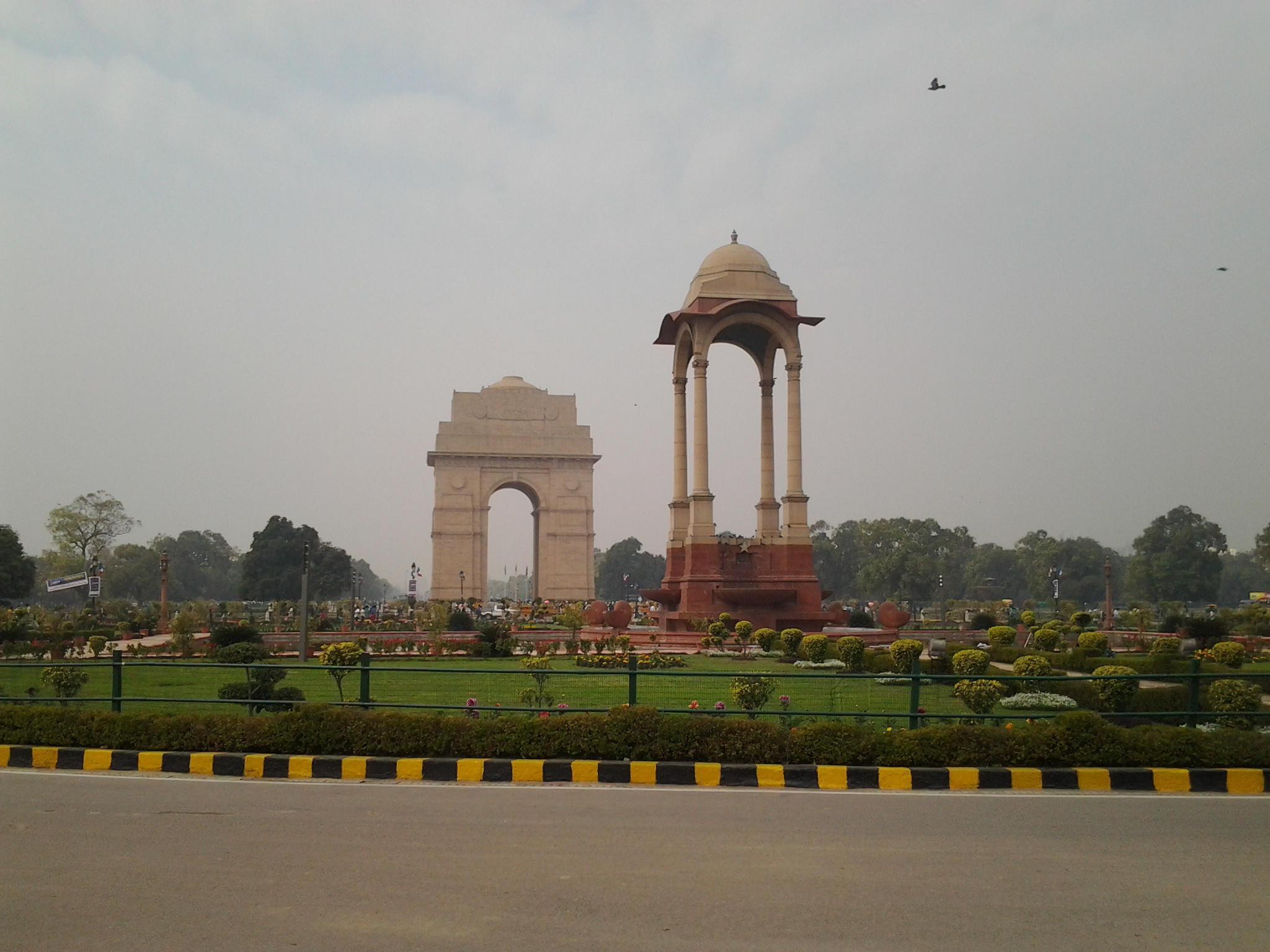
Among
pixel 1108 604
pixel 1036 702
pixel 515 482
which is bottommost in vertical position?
pixel 1036 702

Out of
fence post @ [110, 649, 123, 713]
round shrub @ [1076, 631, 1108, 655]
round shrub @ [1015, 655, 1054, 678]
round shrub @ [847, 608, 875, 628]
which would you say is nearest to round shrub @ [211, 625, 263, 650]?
fence post @ [110, 649, 123, 713]

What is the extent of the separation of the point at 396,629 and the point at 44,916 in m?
26.3

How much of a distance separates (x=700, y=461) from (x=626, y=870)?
20502 millimetres

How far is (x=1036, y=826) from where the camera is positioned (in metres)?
6.04

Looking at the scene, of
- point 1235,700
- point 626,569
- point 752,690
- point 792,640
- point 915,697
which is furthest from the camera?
point 626,569

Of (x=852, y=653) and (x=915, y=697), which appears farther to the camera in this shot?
(x=852, y=653)

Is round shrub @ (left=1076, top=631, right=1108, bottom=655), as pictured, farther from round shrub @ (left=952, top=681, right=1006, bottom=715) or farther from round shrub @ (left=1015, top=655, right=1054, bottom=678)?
round shrub @ (left=952, top=681, right=1006, bottom=715)

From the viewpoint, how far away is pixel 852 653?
16.7 metres

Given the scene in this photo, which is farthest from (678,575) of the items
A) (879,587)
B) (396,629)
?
(879,587)

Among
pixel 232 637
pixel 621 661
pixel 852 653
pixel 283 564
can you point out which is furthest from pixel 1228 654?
pixel 283 564

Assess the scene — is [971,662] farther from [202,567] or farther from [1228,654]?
[202,567]

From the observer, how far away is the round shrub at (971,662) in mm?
12906

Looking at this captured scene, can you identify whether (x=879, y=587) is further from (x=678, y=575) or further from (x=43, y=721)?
(x=43, y=721)

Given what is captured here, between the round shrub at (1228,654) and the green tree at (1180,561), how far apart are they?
44799 millimetres
